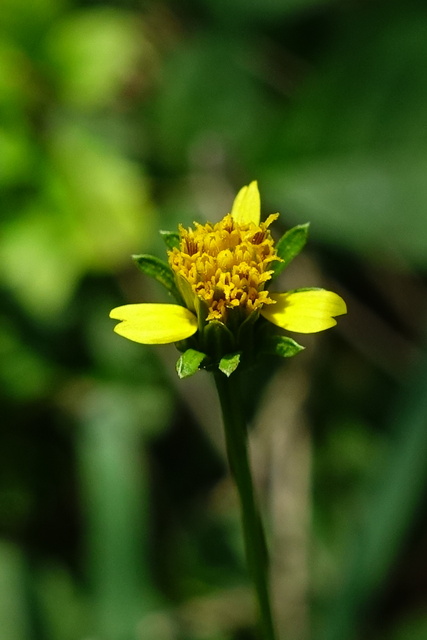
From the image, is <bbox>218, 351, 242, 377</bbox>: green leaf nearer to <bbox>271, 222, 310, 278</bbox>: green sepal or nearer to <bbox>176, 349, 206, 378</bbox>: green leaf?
<bbox>176, 349, 206, 378</bbox>: green leaf

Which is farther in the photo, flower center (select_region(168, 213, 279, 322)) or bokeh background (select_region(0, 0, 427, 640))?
bokeh background (select_region(0, 0, 427, 640))

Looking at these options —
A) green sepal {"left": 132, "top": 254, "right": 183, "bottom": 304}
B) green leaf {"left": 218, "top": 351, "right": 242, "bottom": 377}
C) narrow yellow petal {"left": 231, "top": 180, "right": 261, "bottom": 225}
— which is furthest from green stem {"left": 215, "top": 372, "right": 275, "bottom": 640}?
narrow yellow petal {"left": 231, "top": 180, "right": 261, "bottom": 225}

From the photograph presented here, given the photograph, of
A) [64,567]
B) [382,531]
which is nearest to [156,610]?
[64,567]

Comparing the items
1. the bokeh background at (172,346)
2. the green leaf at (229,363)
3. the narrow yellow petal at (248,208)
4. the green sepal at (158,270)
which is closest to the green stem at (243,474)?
the green leaf at (229,363)

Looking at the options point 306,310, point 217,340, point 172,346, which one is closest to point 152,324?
point 217,340

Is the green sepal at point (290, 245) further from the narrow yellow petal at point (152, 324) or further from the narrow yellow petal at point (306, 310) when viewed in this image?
the narrow yellow petal at point (152, 324)
